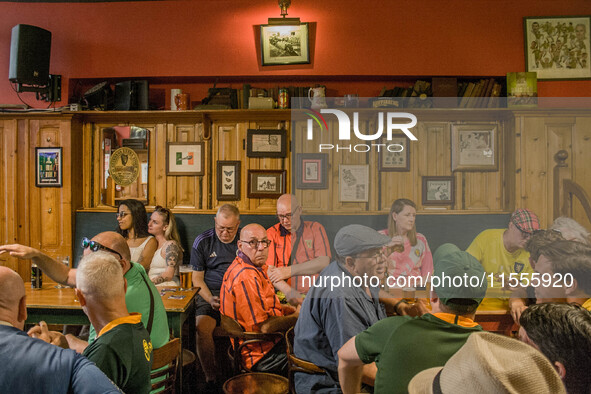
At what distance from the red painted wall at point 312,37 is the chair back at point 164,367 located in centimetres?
317

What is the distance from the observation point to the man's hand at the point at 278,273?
3568 mm

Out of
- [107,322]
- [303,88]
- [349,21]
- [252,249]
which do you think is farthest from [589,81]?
[107,322]

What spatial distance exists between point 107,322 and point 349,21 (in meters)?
3.75

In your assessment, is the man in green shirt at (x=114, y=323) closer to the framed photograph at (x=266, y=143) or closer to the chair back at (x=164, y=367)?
the chair back at (x=164, y=367)

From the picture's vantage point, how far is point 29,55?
14.2 feet

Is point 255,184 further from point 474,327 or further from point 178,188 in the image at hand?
point 474,327

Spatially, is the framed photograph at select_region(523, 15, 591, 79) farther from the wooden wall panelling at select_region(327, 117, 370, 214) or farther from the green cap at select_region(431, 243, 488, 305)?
the green cap at select_region(431, 243, 488, 305)

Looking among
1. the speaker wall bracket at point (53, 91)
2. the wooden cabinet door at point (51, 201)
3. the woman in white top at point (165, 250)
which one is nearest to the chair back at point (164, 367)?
the woman in white top at point (165, 250)

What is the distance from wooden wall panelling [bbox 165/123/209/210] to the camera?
4.75 m

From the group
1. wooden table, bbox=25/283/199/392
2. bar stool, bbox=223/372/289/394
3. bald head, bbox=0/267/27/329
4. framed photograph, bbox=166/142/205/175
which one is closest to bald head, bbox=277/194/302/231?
framed photograph, bbox=166/142/205/175

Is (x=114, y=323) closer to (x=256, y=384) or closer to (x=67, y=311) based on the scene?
(x=256, y=384)

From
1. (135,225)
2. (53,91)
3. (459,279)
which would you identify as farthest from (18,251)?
(53,91)

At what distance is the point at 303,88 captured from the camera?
4609 mm

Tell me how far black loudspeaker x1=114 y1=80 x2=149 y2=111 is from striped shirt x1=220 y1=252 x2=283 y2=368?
258 cm
